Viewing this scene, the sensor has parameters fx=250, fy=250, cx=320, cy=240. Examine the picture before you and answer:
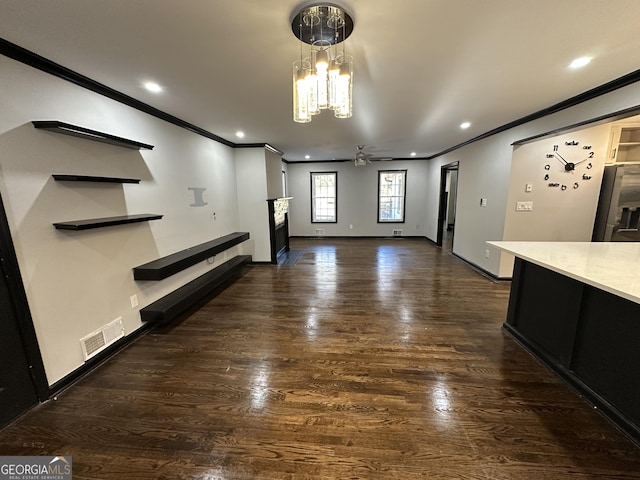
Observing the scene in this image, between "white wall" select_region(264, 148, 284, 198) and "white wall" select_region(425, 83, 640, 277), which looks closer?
"white wall" select_region(425, 83, 640, 277)

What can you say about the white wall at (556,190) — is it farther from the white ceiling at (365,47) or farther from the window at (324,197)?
the window at (324,197)

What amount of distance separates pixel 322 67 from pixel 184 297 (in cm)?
281

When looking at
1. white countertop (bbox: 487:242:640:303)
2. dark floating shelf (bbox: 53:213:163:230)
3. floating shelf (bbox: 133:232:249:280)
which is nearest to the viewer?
white countertop (bbox: 487:242:640:303)

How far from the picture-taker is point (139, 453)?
1428 millimetres

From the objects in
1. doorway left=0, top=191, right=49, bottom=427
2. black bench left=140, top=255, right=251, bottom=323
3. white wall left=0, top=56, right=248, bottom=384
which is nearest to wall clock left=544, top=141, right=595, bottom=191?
black bench left=140, top=255, right=251, bottom=323

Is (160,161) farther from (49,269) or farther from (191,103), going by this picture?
(49,269)

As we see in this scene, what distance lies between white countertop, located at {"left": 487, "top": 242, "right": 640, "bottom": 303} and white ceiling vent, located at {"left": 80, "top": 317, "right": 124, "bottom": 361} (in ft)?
12.1

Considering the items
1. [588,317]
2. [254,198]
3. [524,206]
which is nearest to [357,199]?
[254,198]

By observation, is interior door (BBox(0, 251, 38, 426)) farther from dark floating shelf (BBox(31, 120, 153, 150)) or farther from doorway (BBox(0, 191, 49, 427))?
dark floating shelf (BBox(31, 120, 153, 150))

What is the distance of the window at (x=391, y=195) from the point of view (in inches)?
302

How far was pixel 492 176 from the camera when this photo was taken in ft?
13.6

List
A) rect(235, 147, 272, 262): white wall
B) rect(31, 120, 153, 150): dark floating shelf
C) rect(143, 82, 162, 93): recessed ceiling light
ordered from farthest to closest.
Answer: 1. rect(235, 147, 272, 262): white wall
2. rect(143, 82, 162, 93): recessed ceiling light
3. rect(31, 120, 153, 150): dark floating shelf

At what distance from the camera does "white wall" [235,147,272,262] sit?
4.93 metres

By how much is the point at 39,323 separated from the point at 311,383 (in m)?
1.99
